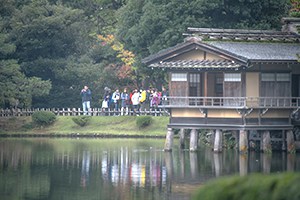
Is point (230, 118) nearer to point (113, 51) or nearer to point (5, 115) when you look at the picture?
point (5, 115)

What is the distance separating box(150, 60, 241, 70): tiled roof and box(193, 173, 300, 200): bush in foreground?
109 ft

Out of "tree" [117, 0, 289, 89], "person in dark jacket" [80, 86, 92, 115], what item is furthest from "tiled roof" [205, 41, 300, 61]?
"person in dark jacket" [80, 86, 92, 115]

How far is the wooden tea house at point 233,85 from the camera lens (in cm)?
5428

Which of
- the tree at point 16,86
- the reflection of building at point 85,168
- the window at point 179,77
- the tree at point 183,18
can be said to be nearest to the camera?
the reflection of building at point 85,168

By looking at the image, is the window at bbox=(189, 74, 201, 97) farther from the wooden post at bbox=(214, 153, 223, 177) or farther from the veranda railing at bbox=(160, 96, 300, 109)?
the wooden post at bbox=(214, 153, 223, 177)

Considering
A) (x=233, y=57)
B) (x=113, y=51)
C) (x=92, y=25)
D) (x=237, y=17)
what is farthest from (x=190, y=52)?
(x=92, y=25)

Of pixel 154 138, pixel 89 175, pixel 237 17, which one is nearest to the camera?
pixel 89 175

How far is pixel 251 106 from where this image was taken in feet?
178

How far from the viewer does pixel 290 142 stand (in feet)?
178

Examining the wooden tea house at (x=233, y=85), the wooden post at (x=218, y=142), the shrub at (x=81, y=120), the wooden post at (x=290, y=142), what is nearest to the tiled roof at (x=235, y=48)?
the wooden tea house at (x=233, y=85)

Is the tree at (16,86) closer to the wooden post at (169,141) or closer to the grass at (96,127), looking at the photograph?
the grass at (96,127)

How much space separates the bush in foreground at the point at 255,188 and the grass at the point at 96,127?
47.7 metres

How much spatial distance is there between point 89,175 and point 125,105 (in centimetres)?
3138

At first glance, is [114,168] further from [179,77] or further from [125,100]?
[125,100]
